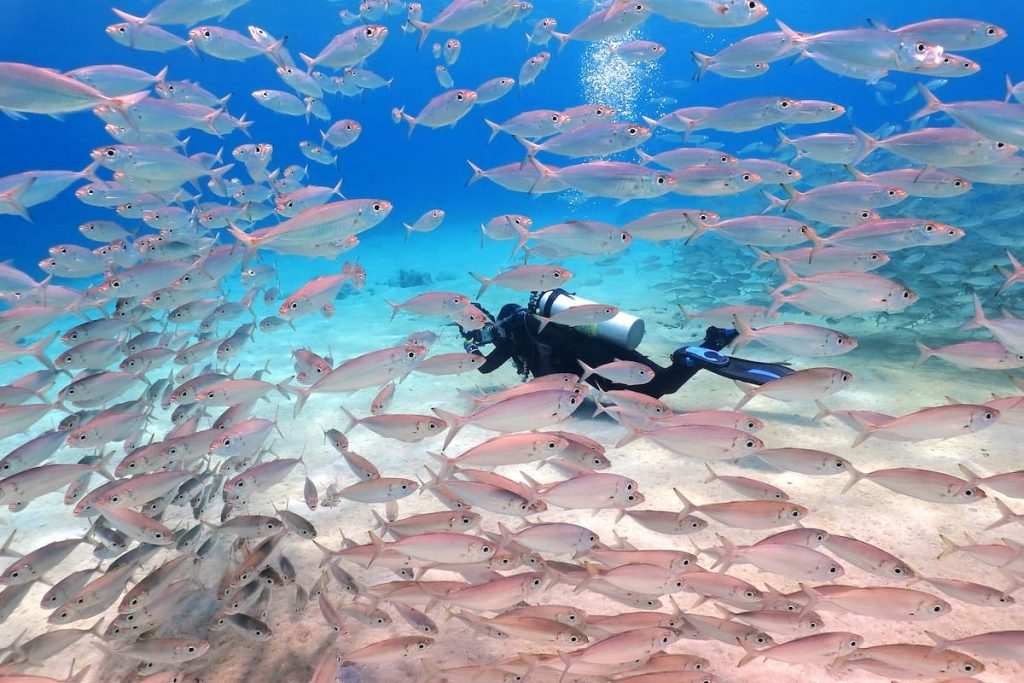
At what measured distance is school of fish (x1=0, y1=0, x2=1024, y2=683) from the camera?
8.30 feet

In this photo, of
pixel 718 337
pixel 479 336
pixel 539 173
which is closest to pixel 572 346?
pixel 479 336

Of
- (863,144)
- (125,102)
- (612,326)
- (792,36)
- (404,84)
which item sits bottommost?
(612,326)

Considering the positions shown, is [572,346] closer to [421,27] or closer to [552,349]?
[552,349]

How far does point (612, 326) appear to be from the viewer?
5.97 meters

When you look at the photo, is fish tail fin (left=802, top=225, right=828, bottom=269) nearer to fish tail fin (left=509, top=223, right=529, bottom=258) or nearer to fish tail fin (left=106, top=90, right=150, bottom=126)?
fish tail fin (left=509, top=223, right=529, bottom=258)

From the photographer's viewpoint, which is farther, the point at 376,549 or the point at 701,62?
the point at 701,62

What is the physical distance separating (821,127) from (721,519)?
64040 mm

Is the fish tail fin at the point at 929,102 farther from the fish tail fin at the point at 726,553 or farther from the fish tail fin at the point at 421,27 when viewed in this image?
the fish tail fin at the point at 421,27

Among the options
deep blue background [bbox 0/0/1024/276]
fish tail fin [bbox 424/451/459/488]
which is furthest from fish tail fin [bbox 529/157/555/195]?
deep blue background [bbox 0/0/1024/276]

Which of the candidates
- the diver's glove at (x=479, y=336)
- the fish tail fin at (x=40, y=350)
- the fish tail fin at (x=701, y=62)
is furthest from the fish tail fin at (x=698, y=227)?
the fish tail fin at (x=40, y=350)

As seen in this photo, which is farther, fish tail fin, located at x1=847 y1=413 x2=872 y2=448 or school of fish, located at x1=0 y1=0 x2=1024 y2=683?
fish tail fin, located at x1=847 y1=413 x2=872 y2=448

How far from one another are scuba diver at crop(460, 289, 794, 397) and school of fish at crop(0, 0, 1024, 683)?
1.01 feet

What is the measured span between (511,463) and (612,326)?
10.8 feet

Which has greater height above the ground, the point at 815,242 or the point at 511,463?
the point at 815,242
